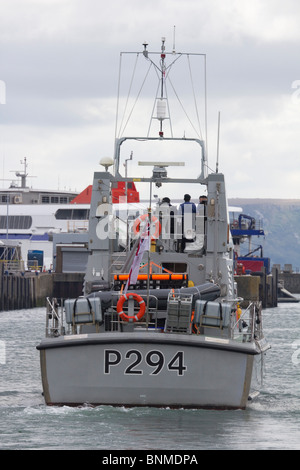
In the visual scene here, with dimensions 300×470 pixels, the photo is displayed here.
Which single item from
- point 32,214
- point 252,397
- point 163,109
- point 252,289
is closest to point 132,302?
point 252,397

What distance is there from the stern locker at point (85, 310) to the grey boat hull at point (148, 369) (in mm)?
798

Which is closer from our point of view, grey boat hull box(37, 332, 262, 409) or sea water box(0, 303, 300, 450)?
sea water box(0, 303, 300, 450)

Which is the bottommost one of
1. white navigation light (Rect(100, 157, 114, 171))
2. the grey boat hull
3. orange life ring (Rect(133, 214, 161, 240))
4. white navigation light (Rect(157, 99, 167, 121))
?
the grey boat hull

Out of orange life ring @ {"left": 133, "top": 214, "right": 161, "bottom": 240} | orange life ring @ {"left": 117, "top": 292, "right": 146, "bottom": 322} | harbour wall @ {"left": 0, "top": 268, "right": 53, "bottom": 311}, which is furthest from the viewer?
harbour wall @ {"left": 0, "top": 268, "right": 53, "bottom": 311}

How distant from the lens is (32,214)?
373 feet

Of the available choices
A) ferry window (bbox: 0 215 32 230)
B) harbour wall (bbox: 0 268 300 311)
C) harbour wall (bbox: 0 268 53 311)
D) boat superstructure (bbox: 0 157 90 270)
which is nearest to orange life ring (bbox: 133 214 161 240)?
harbour wall (bbox: 0 268 53 311)

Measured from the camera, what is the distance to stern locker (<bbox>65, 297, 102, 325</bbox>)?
19.2m

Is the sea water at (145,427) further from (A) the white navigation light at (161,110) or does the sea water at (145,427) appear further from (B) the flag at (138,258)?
(A) the white navigation light at (161,110)

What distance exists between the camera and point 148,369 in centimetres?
1839

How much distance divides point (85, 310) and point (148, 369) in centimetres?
167

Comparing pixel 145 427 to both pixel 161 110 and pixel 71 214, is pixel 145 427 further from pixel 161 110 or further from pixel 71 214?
pixel 71 214

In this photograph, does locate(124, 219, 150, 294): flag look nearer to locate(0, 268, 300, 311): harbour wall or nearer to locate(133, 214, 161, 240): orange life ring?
locate(133, 214, 161, 240): orange life ring

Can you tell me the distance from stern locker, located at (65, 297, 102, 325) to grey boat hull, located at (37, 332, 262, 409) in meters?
0.80

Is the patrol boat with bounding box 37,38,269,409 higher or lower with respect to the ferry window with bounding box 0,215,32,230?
lower
